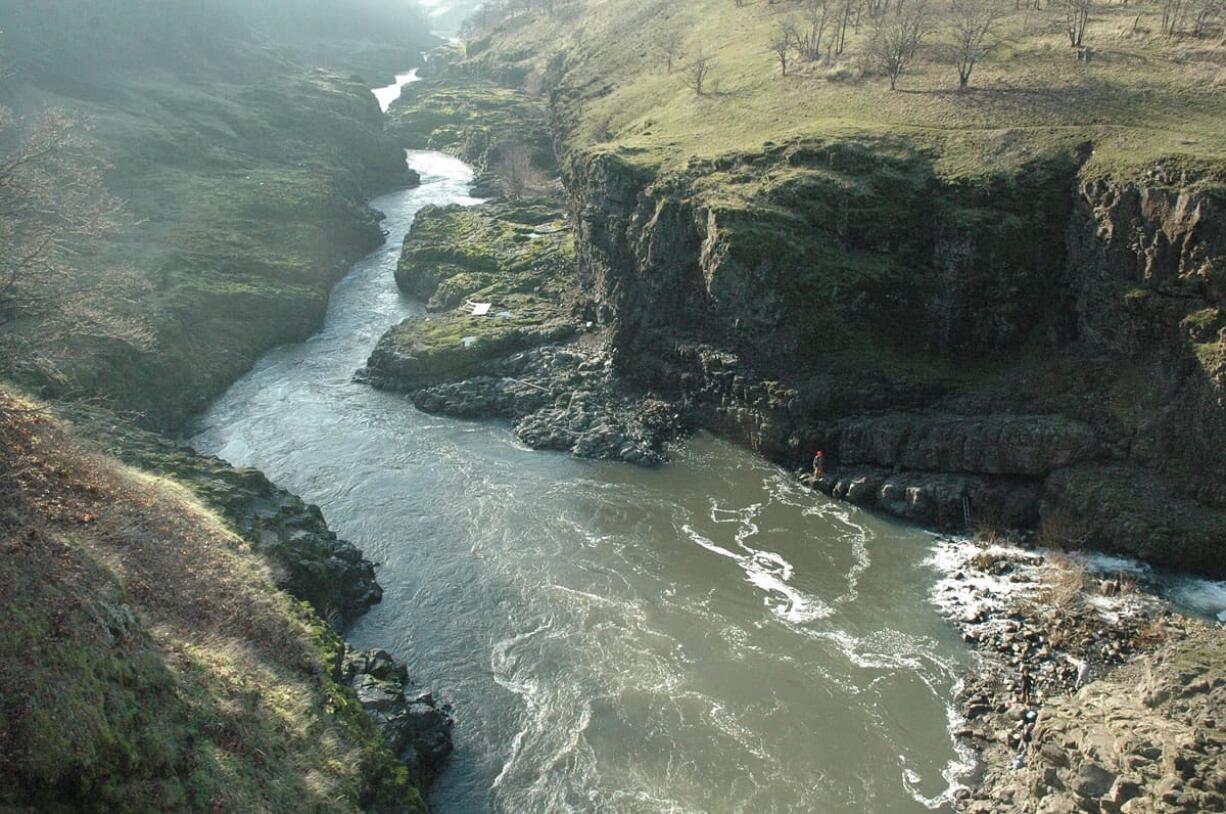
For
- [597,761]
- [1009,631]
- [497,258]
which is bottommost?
[597,761]

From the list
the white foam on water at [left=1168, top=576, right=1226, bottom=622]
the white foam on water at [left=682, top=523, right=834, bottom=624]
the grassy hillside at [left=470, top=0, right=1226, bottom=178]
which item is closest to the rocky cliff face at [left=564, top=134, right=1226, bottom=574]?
the white foam on water at [left=1168, top=576, right=1226, bottom=622]

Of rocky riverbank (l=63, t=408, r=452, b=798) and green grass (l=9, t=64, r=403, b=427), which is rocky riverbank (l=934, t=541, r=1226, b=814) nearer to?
rocky riverbank (l=63, t=408, r=452, b=798)

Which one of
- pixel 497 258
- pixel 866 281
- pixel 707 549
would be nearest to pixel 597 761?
pixel 707 549

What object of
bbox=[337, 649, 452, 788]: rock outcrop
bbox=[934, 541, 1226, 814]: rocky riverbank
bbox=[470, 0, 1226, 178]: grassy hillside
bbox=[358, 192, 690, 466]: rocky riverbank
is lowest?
bbox=[337, 649, 452, 788]: rock outcrop

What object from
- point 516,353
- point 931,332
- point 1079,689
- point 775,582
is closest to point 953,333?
point 931,332

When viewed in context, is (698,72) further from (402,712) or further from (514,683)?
(402,712)

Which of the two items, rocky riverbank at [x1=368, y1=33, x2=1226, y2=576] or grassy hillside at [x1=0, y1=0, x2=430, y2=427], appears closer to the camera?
rocky riverbank at [x1=368, y1=33, x2=1226, y2=576]

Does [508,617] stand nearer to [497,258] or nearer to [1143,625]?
[1143,625]
